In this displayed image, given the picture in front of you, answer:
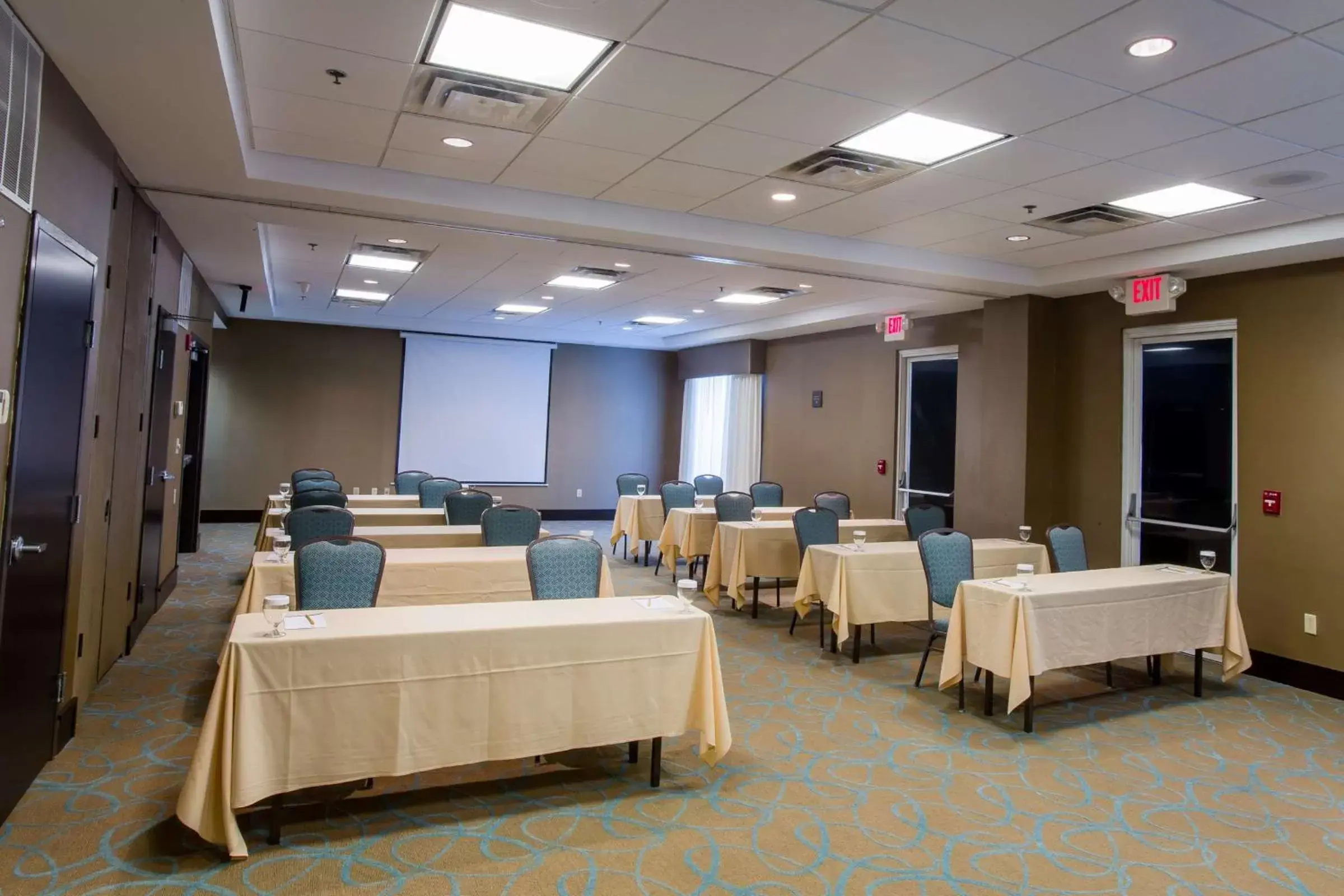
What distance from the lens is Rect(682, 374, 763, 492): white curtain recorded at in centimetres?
1184

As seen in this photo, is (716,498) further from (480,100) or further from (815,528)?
(480,100)

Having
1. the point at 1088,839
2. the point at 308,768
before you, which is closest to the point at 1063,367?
the point at 1088,839

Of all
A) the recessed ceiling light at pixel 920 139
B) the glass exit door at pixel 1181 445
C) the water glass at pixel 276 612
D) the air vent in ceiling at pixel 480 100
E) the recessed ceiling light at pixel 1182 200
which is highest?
the recessed ceiling light at pixel 1182 200

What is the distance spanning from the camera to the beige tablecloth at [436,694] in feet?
9.05

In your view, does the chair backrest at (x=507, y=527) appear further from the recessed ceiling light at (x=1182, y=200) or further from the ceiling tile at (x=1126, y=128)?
the recessed ceiling light at (x=1182, y=200)

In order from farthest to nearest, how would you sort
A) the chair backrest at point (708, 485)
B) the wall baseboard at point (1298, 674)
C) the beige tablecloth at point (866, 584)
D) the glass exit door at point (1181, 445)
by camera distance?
the chair backrest at point (708, 485)
the glass exit door at point (1181, 445)
the beige tablecloth at point (866, 584)
the wall baseboard at point (1298, 674)

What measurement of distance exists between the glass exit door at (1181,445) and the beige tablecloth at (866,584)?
1.75 metres

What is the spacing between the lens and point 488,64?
11.6ft

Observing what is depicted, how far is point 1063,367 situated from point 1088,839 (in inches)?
204

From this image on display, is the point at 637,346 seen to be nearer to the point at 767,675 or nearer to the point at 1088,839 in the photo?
the point at 767,675

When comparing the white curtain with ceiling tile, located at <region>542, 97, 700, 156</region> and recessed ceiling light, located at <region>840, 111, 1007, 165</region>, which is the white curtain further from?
ceiling tile, located at <region>542, 97, 700, 156</region>

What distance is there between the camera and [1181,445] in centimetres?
666

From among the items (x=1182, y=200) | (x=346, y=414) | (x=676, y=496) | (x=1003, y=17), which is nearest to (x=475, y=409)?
(x=346, y=414)

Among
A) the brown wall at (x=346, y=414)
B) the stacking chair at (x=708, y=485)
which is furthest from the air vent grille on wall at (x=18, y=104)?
the brown wall at (x=346, y=414)
